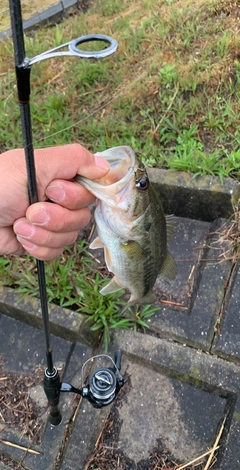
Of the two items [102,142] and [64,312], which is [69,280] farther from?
[102,142]

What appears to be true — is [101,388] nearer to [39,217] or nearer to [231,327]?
Result: [231,327]

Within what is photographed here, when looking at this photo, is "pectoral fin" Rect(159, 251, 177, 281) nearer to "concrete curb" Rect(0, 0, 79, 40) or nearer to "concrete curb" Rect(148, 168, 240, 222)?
"concrete curb" Rect(148, 168, 240, 222)

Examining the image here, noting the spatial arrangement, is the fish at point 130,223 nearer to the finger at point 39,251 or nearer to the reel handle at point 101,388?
the finger at point 39,251

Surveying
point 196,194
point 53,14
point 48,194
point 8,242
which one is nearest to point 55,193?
point 48,194

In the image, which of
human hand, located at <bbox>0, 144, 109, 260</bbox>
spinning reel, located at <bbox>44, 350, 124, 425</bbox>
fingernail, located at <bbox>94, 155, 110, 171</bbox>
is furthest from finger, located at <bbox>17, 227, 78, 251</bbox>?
spinning reel, located at <bbox>44, 350, 124, 425</bbox>

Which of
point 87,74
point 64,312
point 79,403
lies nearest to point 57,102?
point 87,74

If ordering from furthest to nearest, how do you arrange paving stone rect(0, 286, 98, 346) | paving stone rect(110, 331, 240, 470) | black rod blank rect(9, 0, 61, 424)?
paving stone rect(0, 286, 98, 346)
paving stone rect(110, 331, 240, 470)
black rod blank rect(9, 0, 61, 424)

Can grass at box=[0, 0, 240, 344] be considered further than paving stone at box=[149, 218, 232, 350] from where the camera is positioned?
Yes
